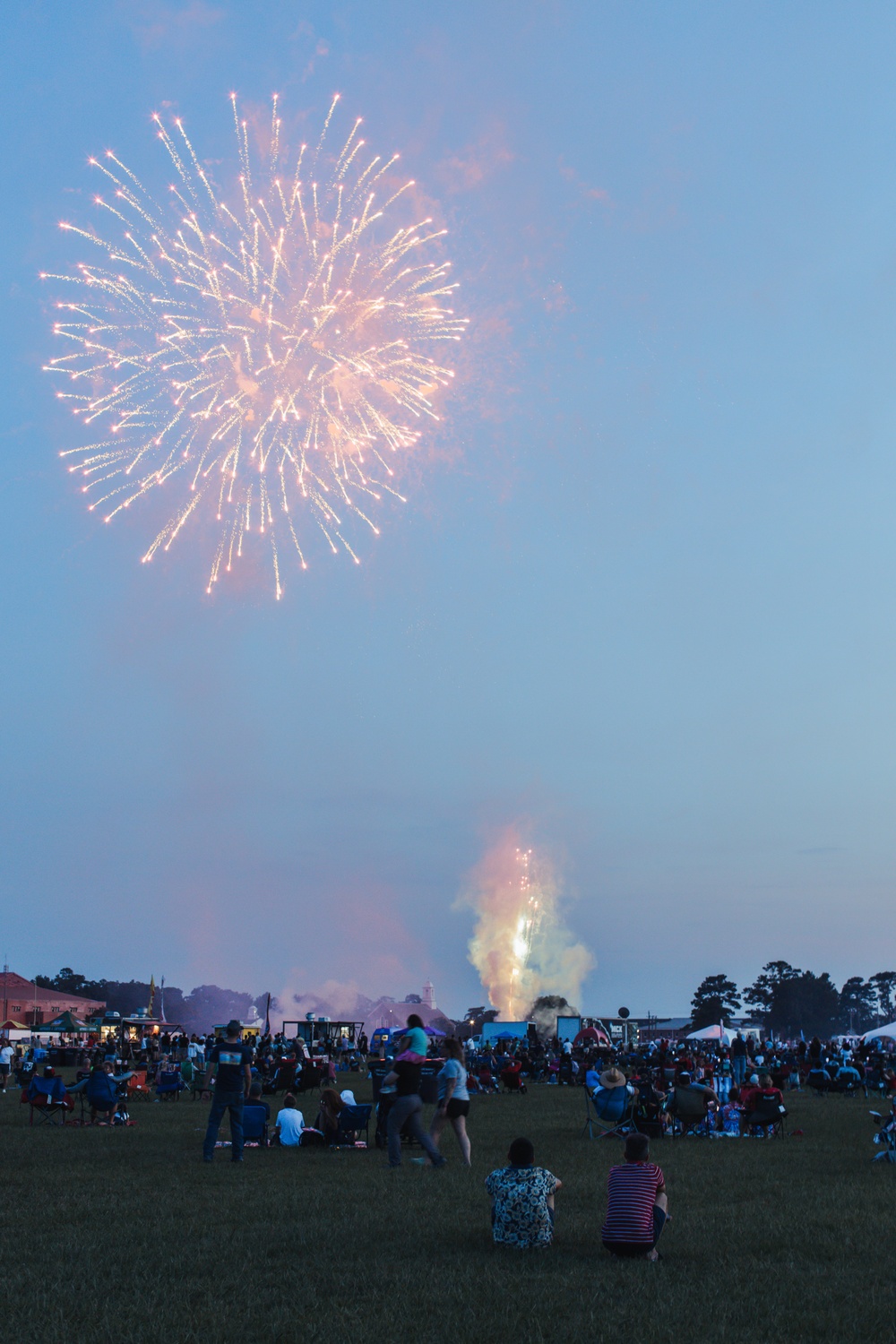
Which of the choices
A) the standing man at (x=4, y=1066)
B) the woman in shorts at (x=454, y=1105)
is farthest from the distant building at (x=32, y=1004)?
the woman in shorts at (x=454, y=1105)

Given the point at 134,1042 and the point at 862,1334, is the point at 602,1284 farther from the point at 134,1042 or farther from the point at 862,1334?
the point at 134,1042

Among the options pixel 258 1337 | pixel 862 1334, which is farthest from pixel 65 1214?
pixel 862 1334

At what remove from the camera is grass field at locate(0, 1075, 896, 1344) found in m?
6.27

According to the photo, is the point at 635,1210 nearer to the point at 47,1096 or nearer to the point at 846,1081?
the point at 47,1096

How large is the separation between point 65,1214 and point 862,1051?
36551 millimetres

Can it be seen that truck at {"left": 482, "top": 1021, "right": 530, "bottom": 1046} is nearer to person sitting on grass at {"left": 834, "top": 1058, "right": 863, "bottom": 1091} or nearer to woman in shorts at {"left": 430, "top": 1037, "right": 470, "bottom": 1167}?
person sitting on grass at {"left": 834, "top": 1058, "right": 863, "bottom": 1091}

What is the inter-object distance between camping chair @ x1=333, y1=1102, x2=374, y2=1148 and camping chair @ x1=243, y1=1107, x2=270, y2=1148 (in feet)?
3.48

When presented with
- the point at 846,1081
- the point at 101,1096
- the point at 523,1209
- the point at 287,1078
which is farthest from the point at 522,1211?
the point at 846,1081

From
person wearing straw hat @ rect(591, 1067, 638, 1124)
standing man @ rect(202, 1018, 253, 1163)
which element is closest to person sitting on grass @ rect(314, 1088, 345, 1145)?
standing man @ rect(202, 1018, 253, 1163)

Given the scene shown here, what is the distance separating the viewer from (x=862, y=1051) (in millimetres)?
40312

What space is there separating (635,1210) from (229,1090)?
288 inches

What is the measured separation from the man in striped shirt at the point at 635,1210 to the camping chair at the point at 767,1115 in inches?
429

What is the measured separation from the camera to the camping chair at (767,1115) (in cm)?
1822

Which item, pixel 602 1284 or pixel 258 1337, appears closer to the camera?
pixel 258 1337
